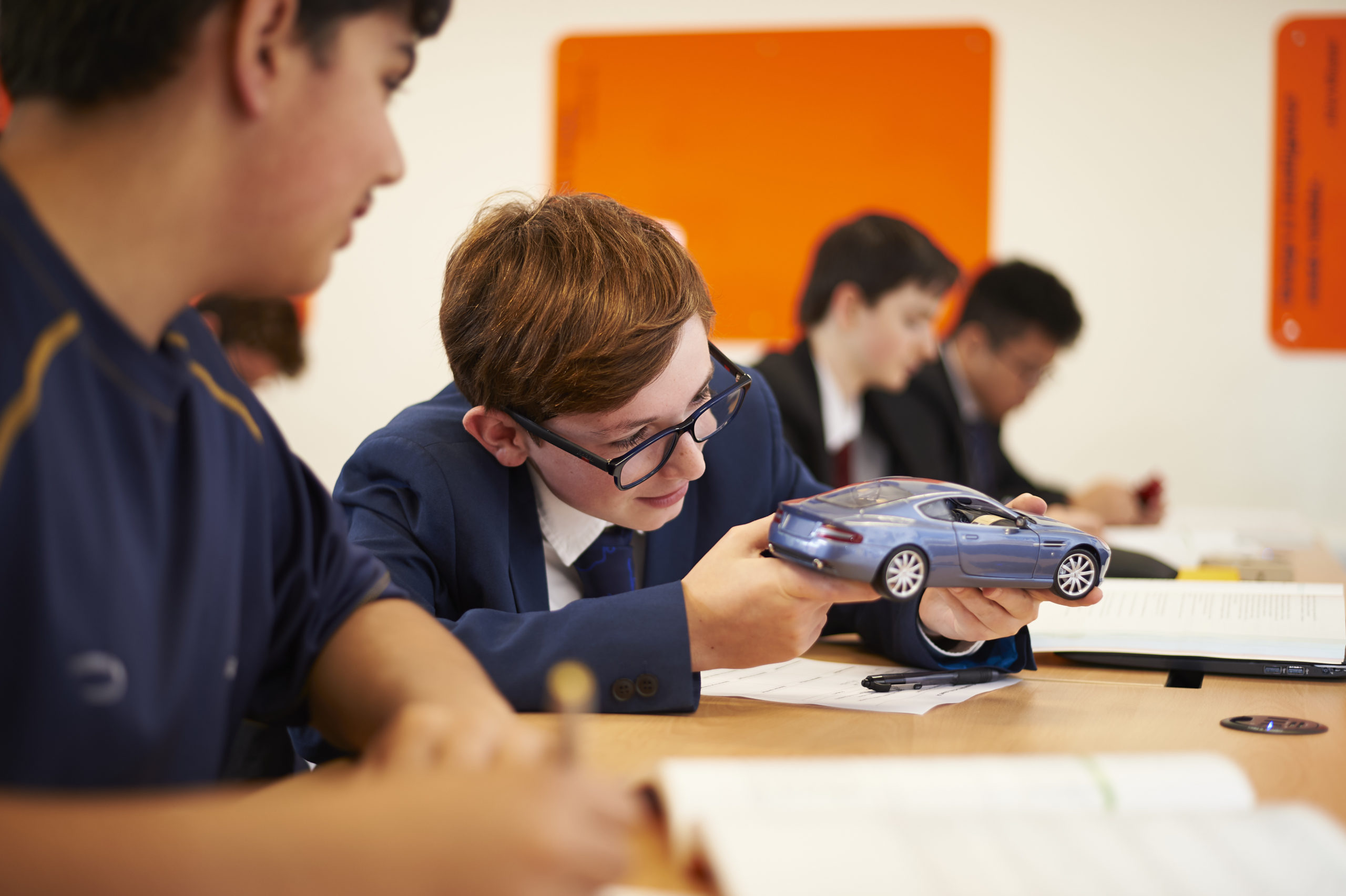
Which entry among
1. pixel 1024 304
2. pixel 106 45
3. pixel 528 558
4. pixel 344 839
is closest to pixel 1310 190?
pixel 1024 304

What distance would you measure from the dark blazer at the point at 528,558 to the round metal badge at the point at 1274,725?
250 mm

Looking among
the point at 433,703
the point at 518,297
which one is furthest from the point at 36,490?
the point at 518,297

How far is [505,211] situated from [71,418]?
30.5 inches

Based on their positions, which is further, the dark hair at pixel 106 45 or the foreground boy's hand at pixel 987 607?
the foreground boy's hand at pixel 987 607

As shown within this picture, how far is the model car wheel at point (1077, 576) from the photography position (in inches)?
44.1

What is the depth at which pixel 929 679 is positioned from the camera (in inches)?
47.6

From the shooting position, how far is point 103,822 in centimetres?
51

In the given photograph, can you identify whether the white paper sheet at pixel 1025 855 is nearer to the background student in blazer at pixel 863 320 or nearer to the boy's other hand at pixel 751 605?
the boy's other hand at pixel 751 605

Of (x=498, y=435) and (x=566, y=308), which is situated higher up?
(x=566, y=308)

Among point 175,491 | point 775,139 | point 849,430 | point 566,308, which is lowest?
point 849,430

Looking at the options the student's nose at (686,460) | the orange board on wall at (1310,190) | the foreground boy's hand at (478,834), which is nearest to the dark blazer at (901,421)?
the orange board on wall at (1310,190)

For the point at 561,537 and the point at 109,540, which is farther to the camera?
the point at 561,537

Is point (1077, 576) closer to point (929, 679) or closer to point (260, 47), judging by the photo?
point (929, 679)

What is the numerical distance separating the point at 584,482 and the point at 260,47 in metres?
0.67
